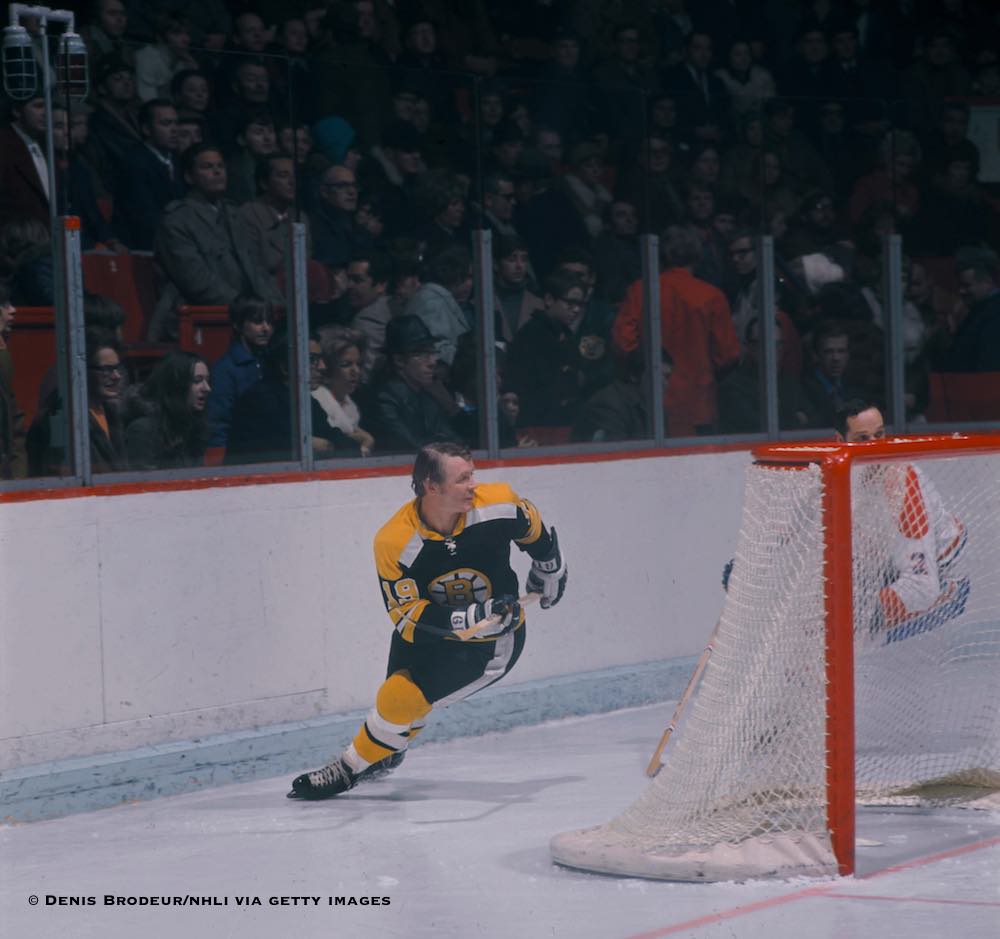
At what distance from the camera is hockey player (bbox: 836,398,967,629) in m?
5.62

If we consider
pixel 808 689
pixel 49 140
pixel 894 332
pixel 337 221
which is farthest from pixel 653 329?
pixel 808 689

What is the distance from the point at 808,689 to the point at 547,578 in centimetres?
214

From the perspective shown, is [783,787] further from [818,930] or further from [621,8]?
[621,8]

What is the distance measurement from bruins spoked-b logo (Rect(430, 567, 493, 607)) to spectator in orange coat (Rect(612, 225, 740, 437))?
1.98m

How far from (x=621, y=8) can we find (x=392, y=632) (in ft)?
14.5

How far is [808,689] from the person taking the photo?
4801 millimetres

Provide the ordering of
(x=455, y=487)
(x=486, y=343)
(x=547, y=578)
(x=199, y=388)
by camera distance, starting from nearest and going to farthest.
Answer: (x=199, y=388) → (x=455, y=487) → (x=547, y=578) → (x=486, y=343)

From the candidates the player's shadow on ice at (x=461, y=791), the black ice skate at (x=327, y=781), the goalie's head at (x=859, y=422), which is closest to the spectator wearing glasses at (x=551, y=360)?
the goalie's head at (x=859, y=422)

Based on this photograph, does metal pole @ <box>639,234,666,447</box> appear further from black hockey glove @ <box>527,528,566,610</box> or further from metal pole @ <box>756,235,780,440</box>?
black hockey glove @ <box>527,528,566,610</box>

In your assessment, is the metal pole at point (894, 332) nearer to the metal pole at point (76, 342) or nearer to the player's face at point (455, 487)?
the player's face at point (455, 487)

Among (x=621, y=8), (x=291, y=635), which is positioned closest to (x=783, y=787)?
(x=291, y=635)

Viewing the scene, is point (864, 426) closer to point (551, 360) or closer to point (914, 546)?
point (914, 546)

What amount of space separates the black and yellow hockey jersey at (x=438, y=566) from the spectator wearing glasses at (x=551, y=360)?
1.22m

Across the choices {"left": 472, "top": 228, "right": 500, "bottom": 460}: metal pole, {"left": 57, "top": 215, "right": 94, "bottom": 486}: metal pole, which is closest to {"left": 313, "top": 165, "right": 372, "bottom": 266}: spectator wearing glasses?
{"left": 472, "top": 228, "right": 500, "bottom": 460}: metal pole
